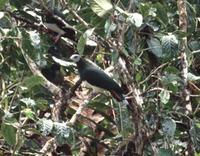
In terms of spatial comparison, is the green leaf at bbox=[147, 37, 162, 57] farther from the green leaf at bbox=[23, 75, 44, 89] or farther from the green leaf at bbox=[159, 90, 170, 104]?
the green leaf at bbox=[23, 75, 44, 89]

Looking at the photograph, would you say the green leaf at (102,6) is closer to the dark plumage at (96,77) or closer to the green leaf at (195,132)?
the dark plumage at (96,77)

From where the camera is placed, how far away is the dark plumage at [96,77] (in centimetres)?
238

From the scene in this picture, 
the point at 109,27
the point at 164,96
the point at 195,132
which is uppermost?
the point at 109,27

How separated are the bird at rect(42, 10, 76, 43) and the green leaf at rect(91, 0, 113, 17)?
71cm

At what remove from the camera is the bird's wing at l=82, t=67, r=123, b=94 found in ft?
7.81

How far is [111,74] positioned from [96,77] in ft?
0.55

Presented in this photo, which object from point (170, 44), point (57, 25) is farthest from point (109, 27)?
point (57, 25)

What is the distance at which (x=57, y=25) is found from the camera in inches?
116

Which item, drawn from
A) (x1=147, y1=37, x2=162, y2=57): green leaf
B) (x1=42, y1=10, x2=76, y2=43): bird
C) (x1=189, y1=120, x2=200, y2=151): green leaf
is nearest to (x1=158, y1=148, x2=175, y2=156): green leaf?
(x1=189, y1=120, x2=200, y2=151): green leaf

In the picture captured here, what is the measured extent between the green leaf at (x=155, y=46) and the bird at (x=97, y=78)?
24 centimetres

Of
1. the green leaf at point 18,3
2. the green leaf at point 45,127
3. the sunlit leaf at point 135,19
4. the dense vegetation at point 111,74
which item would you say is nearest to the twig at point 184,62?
the dense vegetation at point 111,74

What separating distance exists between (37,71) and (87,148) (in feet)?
1.58

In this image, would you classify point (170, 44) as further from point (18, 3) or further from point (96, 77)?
point (18, 3)

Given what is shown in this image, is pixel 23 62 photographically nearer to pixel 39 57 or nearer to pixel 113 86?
pixel 39 57
